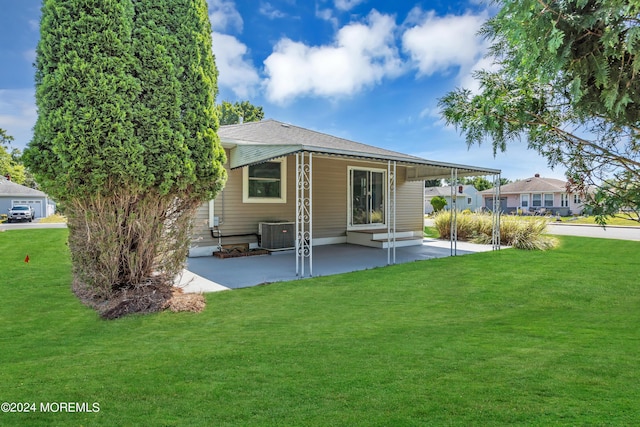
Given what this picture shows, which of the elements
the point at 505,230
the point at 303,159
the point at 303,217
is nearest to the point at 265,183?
the point at 303,217

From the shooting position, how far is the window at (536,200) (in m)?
37.1

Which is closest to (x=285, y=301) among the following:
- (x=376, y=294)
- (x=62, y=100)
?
(x=376, y=294)

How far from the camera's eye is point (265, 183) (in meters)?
A: 9.98

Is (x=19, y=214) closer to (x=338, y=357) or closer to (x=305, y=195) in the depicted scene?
(x=305, y=195)

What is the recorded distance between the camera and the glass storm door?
1206cm

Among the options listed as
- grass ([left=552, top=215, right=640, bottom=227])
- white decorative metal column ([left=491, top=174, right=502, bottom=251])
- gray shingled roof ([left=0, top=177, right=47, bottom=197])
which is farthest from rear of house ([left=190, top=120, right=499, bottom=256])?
gray shingled roof ([left=0, top=177, right=47, bottom=197])

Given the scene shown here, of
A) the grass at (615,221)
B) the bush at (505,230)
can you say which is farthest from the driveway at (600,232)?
the bush at (505,230)

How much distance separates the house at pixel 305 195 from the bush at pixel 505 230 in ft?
4.18

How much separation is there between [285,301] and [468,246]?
28.0ft

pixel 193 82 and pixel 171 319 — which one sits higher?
pixel 193 82

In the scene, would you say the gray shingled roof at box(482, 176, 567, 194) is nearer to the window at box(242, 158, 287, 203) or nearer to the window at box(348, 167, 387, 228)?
the window at box(348, 167, 387, 228)

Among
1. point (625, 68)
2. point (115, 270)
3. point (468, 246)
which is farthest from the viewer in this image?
point (468, 246)

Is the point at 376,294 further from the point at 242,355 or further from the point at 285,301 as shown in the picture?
the point at 242,355

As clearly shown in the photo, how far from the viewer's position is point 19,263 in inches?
306
